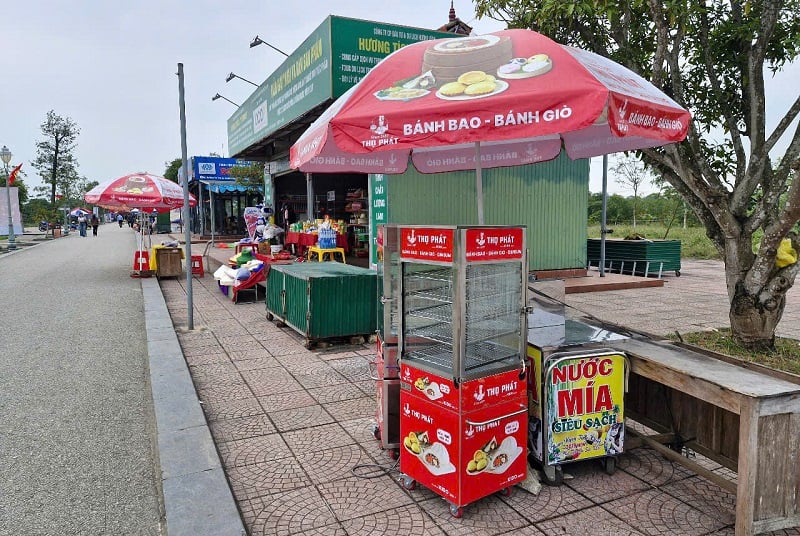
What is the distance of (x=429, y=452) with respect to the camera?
314 cm

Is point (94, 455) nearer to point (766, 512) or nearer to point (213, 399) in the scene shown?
point (213, 399)

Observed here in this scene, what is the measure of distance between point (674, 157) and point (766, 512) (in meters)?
3.99

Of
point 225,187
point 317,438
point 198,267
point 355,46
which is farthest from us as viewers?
point 225,187

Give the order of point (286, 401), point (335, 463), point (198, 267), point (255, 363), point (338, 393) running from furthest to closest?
point (198, 267) < point (255, 363) < point (338, 393) < point (286, 401) < point (335, 463)

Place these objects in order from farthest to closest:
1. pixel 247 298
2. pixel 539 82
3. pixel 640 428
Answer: pixel 247 298 < pixel 640 428 < pixel 539 82

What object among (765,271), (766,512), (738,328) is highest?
(765,271)

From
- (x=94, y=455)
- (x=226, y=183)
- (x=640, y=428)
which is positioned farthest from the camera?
(x=226, y=183)

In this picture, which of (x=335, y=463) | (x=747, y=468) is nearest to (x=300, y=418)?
(x=335, y=463)

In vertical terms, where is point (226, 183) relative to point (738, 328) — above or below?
above

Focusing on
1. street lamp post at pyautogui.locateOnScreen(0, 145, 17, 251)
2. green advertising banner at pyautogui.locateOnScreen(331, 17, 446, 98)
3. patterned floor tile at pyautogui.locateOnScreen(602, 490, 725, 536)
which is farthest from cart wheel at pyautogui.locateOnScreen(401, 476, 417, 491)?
street lamp post at pyautogui.locateOnScreen(0, 145, 17, 251)

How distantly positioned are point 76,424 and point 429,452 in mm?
3200

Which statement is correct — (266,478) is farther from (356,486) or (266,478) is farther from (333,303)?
(333,303)

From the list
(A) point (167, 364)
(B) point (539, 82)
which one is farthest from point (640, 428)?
(A) point (167, 364)

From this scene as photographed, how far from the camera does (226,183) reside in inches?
1139
